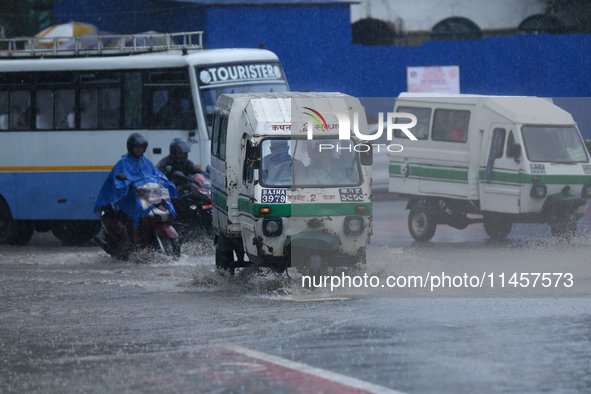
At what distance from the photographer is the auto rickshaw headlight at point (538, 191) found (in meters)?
14.1

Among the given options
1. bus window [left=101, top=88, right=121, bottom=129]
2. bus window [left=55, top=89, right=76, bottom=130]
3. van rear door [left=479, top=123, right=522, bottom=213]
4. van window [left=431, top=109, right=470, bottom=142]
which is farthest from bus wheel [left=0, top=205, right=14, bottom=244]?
van rear door [left=479, top=123, right=522, bottom=213]

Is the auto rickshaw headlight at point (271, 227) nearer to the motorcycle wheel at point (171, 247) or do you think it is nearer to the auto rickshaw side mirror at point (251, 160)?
the auto rickshaw side mirror at point (251, 160)

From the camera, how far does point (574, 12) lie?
26.6 m

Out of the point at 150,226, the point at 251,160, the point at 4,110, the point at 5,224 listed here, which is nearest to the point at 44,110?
the point at 4,110

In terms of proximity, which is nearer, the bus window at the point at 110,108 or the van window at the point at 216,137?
the van window at the point at 216,137

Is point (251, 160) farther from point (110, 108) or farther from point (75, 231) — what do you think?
point (75, 231)

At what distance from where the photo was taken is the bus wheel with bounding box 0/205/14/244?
16469 mm

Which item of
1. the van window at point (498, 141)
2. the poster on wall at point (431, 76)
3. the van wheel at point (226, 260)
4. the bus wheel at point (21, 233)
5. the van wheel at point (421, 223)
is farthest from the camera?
the poster on wall at point (431, 76)

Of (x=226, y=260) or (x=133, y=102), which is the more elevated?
(x=133, y=102)

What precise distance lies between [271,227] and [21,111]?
8022mm

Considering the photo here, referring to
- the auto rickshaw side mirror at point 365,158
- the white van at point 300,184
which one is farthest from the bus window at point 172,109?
the auto rickshaw side mirror at point 365,158

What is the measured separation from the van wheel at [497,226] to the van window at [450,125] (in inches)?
49.4

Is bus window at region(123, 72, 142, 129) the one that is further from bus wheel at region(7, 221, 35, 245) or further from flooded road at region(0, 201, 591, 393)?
flooded road at region(0, 201, 591, 393)

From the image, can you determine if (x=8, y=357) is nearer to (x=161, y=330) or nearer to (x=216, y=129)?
(x=161, y=330)
